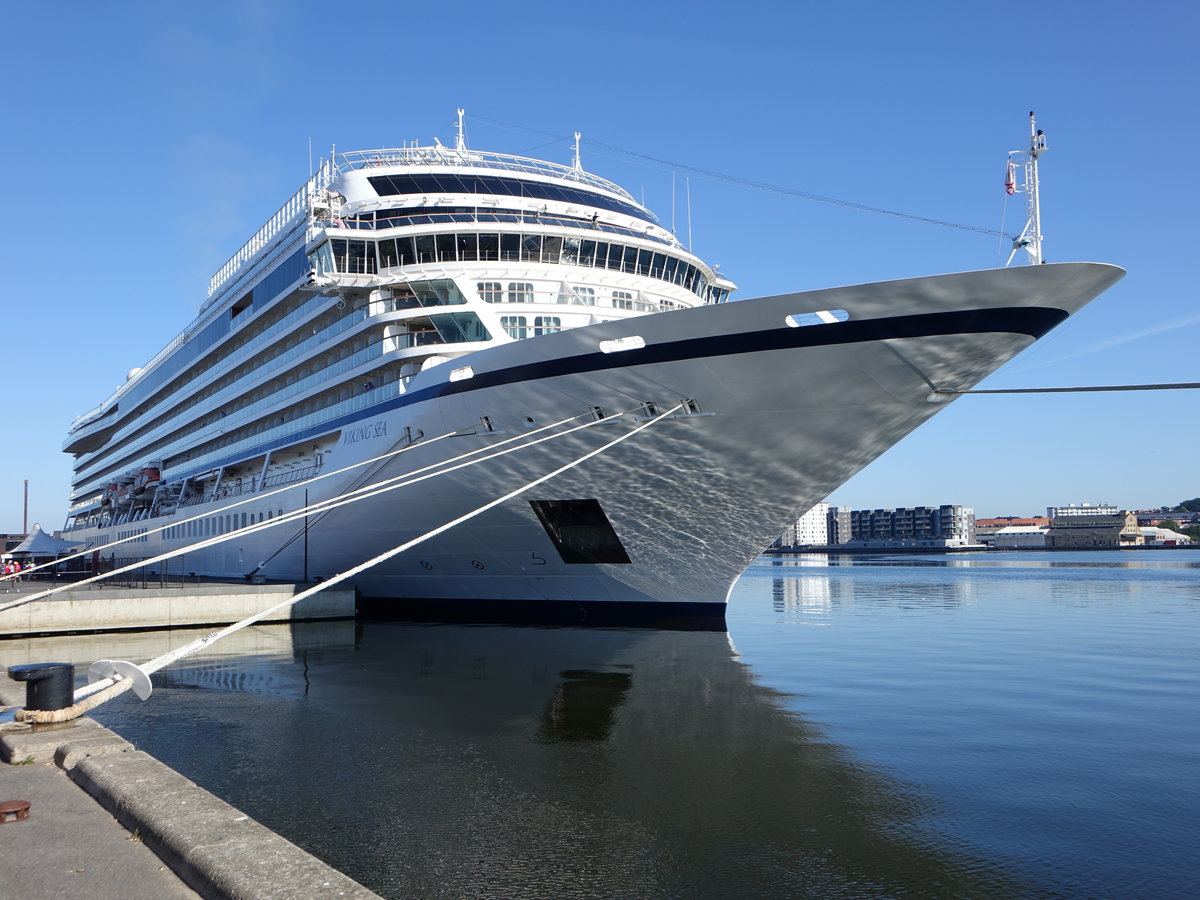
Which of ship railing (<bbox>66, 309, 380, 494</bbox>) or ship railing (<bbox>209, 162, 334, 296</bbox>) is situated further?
ship railing (<bbox>209, 162, 334, 296</bbox>)

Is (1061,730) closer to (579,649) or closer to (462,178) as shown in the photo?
(579,649)

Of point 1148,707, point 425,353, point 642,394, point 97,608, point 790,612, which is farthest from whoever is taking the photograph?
point 790,612

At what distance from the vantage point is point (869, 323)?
12.9 meters

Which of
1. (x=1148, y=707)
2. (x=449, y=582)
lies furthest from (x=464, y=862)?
(x=449, y=582)

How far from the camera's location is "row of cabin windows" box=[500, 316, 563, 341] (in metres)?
19.2

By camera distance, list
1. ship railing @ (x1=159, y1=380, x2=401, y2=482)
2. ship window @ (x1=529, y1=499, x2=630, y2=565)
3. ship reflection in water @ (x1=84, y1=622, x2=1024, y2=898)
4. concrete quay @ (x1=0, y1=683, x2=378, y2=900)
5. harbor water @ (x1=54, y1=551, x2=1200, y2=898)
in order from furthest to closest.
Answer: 1. ship railing @ (x1=159, y1=380, x2=401, y2=482)
2. ship window @ (x1=529, y1=499, x2=630, y2=565)
3. harbor water @ (x1=54, y1=551, x2=1200, y2=898)
4. ship reflection in water @ (x1=84, y1=622, x2=1024, y2=898)
5. concrete quay @ (x1=0, y1=683, x2=378, y2=900)

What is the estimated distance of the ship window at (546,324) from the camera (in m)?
19.1

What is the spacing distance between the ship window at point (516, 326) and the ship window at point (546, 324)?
0.22 metres

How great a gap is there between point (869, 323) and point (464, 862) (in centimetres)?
950

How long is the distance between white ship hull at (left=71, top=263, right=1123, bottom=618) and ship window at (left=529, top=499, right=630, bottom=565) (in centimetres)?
18

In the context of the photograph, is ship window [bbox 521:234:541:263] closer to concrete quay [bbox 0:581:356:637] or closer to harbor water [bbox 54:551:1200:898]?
harbor water [bbox 54:551:1200:898]

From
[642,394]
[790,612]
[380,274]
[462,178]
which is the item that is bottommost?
[790,612]

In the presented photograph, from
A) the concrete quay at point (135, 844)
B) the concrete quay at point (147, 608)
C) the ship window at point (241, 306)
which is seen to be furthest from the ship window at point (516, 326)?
the ship window at point (241, 306)

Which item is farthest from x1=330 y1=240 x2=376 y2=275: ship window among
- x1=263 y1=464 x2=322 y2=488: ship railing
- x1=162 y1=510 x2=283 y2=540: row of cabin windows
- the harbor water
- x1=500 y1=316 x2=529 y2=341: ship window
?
the harbor water
